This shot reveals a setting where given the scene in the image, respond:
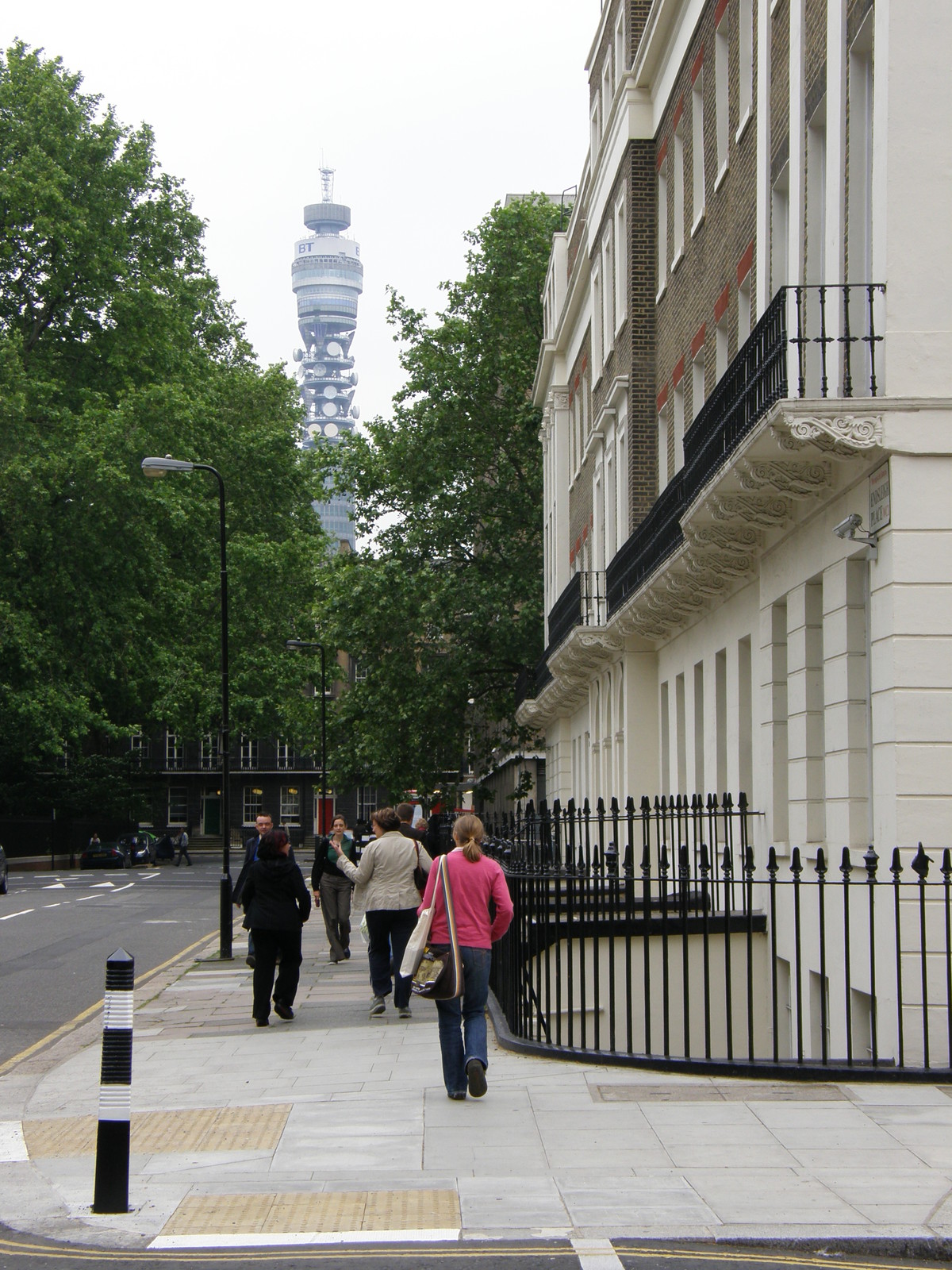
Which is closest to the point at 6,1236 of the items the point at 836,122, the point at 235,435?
the point at 836,122

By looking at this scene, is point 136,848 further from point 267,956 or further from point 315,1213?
point 315,1213

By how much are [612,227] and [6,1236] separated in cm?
2305

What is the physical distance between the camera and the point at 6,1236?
6.70 m

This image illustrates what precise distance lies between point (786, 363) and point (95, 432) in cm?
3442

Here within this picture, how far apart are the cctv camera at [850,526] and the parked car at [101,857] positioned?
176 feet

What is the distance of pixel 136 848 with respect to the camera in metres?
66.2

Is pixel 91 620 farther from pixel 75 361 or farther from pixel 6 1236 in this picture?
pixel 6 1236

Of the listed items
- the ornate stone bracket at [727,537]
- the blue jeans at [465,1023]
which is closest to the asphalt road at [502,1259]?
the blue jeans at [465,1023]

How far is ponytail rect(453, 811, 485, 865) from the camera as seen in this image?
973cm

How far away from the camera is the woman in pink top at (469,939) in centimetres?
940

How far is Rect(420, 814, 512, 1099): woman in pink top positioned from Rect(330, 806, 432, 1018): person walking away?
4.02m

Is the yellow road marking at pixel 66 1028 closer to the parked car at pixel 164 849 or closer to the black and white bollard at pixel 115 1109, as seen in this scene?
the black and white bollard at pixel 115 1109

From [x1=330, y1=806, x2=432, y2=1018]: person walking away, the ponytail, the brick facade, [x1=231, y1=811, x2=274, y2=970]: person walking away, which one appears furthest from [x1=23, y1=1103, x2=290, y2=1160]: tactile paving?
the brick facade

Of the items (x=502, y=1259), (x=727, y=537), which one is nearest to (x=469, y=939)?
(x=502, y=1259)
